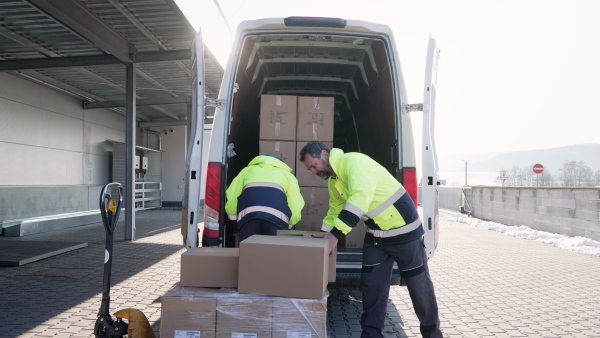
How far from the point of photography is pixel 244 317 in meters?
2.63

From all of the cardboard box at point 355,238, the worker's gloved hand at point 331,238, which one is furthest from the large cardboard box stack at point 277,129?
the worker's gloved hand at point 331,238

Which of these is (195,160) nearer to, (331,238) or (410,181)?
(331,238)

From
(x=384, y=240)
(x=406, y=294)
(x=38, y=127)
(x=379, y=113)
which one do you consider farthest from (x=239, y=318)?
(x=38, y=127)

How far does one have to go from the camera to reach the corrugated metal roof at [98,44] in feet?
25.1

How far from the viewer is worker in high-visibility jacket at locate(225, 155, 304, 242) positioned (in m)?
3.96

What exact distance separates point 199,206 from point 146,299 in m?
1.93

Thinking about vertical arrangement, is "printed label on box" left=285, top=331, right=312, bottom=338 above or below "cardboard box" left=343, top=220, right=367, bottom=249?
below

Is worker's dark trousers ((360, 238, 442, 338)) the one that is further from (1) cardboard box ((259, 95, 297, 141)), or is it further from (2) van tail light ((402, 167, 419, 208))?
(1) cardboard box ((259, 95, 297, 141))

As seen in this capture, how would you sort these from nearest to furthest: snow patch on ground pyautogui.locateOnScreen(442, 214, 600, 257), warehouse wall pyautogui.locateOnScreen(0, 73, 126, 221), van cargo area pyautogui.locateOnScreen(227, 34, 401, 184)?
van cargo area pyautogui.locateOnScreen(227, 34, 401, 184), snow patch on ground pyautogui.locateOnScreen(442, 214, 600, 257), warehouse wall pyautogui.locateOnScreen(0, 73, 126, 221)

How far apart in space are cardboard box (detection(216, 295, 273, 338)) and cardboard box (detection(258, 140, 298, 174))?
246 centimetres

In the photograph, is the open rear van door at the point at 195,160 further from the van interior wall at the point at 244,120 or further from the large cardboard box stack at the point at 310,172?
the large cardboard box stack at the point at 310,172

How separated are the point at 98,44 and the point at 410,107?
6.47 metres

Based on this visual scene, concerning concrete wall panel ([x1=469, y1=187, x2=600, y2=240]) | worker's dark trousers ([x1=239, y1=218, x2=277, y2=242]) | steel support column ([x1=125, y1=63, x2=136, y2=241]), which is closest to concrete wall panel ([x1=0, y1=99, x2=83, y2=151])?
steel support column ([x1=125, y1=63, x2=136, y2=241])

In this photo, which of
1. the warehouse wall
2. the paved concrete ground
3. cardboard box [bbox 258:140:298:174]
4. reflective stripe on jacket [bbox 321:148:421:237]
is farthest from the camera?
the warehouse wall
